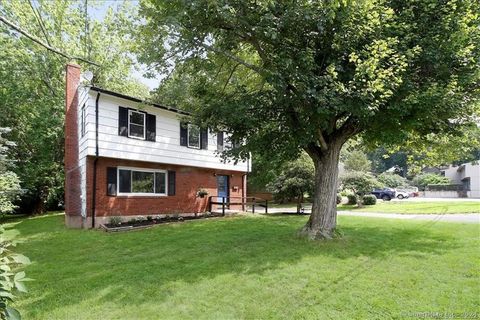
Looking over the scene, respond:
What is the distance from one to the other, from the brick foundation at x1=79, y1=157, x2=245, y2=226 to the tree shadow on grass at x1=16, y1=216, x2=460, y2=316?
2.05 meters

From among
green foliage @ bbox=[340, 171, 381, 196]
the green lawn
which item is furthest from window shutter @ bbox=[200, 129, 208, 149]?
green foliage @ bbox=[340, 171, 381, 196]

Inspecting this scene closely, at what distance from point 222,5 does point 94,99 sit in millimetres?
8020

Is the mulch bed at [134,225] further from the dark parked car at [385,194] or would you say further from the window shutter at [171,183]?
the dark parked car at [385,194]

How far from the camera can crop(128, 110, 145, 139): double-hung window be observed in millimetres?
14516

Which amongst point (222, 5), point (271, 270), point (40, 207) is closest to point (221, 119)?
point (222, 5)

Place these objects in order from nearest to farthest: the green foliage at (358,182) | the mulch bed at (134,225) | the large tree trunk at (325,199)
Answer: the large tree trunk at (325,199), the mulch bed at (134,225), the green foliage at (358,182)

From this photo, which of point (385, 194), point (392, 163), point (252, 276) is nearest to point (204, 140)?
point (252, 276)

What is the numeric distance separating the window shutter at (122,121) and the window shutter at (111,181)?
162 cm

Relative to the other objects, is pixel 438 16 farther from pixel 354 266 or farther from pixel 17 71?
pixel 17 71

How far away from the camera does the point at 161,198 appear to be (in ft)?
52.7

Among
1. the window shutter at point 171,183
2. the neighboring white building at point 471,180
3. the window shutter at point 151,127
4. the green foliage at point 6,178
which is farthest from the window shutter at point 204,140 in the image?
the neighboring white building at point 471,180

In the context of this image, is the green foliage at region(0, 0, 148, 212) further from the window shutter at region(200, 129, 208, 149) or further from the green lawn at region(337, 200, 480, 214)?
the green lawn at region(337, 200, 480, 214)

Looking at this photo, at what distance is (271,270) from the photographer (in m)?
6.82

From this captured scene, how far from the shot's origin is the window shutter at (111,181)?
14.2 meters
